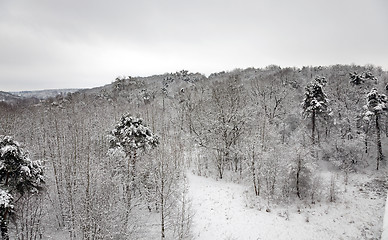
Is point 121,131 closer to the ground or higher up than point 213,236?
higher up

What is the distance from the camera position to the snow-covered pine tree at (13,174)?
10.2m

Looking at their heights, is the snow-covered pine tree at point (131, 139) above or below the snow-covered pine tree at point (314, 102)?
below

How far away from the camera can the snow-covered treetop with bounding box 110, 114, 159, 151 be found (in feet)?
60.4

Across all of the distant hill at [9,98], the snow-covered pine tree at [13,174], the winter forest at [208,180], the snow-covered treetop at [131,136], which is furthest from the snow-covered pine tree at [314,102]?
the distant hill at [9,98]

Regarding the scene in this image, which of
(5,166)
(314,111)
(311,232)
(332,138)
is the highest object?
(314,111)

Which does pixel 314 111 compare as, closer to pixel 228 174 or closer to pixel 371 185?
pixel 371 185

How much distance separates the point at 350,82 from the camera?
38.9 metres

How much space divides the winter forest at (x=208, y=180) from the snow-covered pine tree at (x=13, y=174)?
5cm

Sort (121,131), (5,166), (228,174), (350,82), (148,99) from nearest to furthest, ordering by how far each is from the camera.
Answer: (5,166)
(121,131)
(228,174)
(350,82)
(148,99)

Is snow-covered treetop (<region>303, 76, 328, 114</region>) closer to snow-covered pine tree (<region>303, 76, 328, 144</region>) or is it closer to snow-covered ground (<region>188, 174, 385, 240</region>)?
snow-covered pine tree (<region>303, 76, 328, 144</region>)

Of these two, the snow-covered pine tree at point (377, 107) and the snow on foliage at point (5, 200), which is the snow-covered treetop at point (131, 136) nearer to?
the snow on foliage at point (5, 200)

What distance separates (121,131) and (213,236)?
1140cm

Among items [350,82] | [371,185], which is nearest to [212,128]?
[371,185]

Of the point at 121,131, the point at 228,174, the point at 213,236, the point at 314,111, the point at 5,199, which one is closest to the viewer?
the point at 5,199
